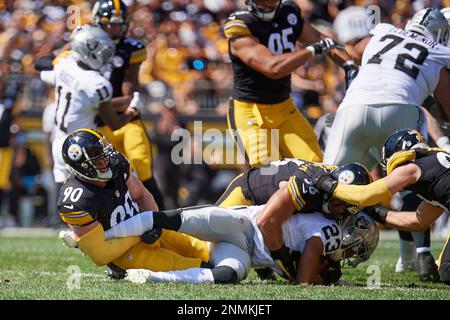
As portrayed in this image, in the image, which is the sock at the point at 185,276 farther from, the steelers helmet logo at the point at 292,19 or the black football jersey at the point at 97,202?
the steelers helmet logo at the point at 292,19

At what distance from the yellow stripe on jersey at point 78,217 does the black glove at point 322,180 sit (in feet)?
4.01

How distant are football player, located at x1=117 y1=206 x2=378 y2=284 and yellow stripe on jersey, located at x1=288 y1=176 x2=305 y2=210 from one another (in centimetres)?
17

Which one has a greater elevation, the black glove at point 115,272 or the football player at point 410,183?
the football player at point 410,183

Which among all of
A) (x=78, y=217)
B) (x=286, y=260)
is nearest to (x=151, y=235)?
(x=78, y=217)

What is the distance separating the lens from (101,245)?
4895 millimetres

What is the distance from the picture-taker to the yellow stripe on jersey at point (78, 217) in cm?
482

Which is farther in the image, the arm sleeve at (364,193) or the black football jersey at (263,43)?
the black football jersey at (263,43)

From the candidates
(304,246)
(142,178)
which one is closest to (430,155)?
(304,246)

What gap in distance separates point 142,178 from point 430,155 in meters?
2.68

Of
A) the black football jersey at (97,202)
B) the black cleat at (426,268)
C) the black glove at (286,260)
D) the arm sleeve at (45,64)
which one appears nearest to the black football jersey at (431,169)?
the black glove at (286,260)

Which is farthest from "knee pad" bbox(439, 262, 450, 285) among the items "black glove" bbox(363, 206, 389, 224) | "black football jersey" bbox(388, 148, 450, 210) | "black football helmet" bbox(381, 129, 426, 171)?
"black football helmet" bbox(381, 129, 426, 171)

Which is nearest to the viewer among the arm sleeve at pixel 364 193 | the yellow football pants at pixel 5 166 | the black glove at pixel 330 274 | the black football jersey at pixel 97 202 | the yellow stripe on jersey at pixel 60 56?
the arm sleeve at pixel 364 193

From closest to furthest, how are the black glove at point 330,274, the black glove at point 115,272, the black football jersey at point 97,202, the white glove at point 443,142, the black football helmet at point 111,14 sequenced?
the black football jersey at point 97,202 < the black glove at point 330,274 < the black glove at point 115,272 < the white glove at point 443,142 < the black football helmet at point 111,14

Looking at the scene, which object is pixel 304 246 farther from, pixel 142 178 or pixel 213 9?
pixel 213 9
